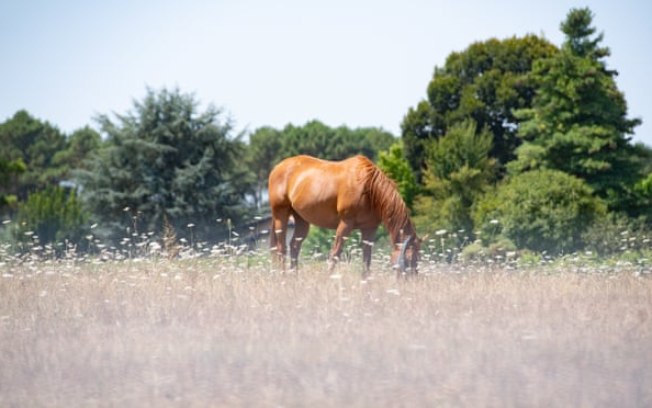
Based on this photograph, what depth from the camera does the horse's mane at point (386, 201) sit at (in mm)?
13102

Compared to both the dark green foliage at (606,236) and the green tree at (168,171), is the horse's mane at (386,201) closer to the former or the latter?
the dark green foliage at (606,236)

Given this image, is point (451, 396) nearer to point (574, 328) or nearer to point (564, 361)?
point (564, 361)

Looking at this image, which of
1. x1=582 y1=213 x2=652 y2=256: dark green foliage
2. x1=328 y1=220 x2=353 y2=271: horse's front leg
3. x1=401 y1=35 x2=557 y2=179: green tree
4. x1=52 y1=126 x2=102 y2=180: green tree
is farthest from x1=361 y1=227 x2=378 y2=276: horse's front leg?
x1=52 y1=126 x2=102 y2=180: green tree

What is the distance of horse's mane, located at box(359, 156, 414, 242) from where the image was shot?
43.0ft

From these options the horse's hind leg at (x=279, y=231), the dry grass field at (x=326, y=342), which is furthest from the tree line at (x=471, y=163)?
the dry grass field at (x=326, y=342)

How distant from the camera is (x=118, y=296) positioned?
33.8 ft

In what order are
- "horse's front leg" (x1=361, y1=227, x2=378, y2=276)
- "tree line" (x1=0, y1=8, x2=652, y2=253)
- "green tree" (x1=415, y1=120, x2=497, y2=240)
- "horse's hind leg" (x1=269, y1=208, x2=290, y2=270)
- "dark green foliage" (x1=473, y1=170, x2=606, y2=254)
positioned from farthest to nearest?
1. "green tree" (x1=415, y1=120, x2=497, y2=240)
2. "tree line" (x1=0, y1=8, x2=652, y2=253)
3. "dark green foliage" (x1=473, y1=170, x2=606, y2=254)
4. "horse's hind leg" (x1=269, y1=208, x2=290, y2=270)
5. "horse's front leg" (x1=361, y1=227, x2=378, y2=276)

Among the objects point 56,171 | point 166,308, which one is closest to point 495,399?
point 166,308

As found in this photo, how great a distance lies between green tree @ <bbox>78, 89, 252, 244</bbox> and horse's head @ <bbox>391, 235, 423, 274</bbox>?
25683mm

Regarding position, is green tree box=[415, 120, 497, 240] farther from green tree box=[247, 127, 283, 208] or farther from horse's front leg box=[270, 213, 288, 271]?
green tree box=[247, 127, 283, 208]

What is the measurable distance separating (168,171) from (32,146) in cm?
4040

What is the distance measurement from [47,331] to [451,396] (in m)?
4.26

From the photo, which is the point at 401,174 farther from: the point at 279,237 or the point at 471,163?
the point at 279,237

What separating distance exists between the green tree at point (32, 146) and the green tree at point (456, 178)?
4045 centimetres
